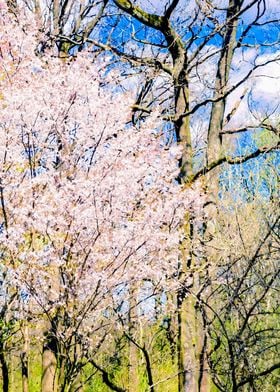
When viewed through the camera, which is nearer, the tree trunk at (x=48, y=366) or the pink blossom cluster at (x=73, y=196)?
the pink blossom cluster at (x=73, y=196)

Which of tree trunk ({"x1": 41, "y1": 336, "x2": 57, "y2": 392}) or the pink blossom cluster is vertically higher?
the pink blossom cluster

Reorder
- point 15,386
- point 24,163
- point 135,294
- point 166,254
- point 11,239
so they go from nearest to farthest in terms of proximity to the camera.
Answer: point 11,239 < point 24,163 < point 135,294 < point 166,254 < point 15,386

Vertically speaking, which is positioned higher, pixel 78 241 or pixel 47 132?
pixel 47 132

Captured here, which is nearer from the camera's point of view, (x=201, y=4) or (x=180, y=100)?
(x=201, y=4)

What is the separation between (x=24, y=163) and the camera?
591 cm

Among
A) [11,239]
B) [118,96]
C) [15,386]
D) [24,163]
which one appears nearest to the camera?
[11,239]

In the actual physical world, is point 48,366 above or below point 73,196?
below

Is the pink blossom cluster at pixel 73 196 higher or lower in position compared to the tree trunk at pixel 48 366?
higher

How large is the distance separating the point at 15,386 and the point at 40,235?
748 cm

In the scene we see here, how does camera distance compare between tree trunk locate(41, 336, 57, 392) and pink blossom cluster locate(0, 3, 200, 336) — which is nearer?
pink blossom cluster locate(0, 3, 200, 336)

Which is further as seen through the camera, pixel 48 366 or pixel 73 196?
pixel 48 366

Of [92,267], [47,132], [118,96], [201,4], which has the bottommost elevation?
[92,267]

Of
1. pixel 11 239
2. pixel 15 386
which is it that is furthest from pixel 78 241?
pixel 15 386

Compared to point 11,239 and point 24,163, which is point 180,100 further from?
point 11,239
